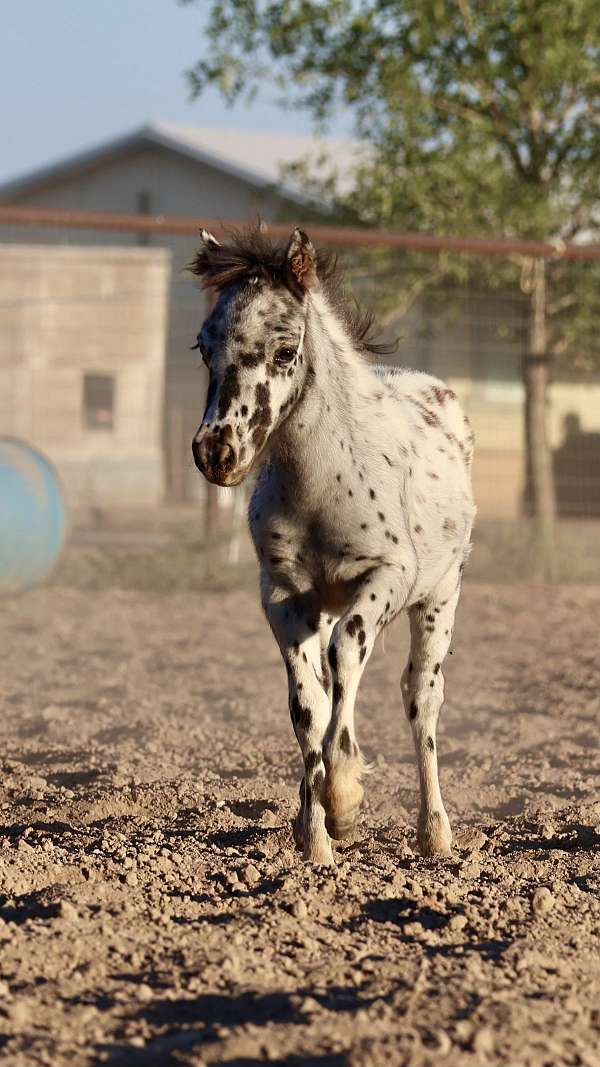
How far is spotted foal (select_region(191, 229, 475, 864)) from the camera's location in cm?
400

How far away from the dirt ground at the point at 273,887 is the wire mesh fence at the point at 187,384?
5194 millimetres

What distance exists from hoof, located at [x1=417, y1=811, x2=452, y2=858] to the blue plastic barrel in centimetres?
698

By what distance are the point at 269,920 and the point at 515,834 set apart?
1627mm

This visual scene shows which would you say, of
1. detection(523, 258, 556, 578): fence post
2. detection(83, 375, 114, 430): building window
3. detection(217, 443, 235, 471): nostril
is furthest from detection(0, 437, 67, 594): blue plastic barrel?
detection(83, 375, 114, 430): building window

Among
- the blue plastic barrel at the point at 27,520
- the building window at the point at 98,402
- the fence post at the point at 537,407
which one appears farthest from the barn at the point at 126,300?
the blue plastic barrel at the point at 27,520

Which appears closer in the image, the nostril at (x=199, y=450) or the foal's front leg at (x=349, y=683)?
the nostril at (x=199, y=450)

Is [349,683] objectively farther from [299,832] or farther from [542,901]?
[542,901]

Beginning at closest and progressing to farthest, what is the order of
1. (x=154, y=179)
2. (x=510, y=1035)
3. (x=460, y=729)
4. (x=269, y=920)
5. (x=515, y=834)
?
(x=510, y=1035) → (x=269, y=920) → (x=515, y=834) → (x=460, y=729) → (x=154, y=179)

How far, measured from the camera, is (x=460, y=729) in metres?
6.78

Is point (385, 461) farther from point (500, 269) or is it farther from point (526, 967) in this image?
point (500, 269)

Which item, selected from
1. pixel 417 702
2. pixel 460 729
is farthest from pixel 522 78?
pixel 417 702

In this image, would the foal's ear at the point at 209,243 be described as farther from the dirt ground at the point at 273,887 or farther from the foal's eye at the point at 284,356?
the dirt ground at the point at 273,887

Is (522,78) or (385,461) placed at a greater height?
(522,78)

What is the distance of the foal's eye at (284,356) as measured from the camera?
13.4 feet
